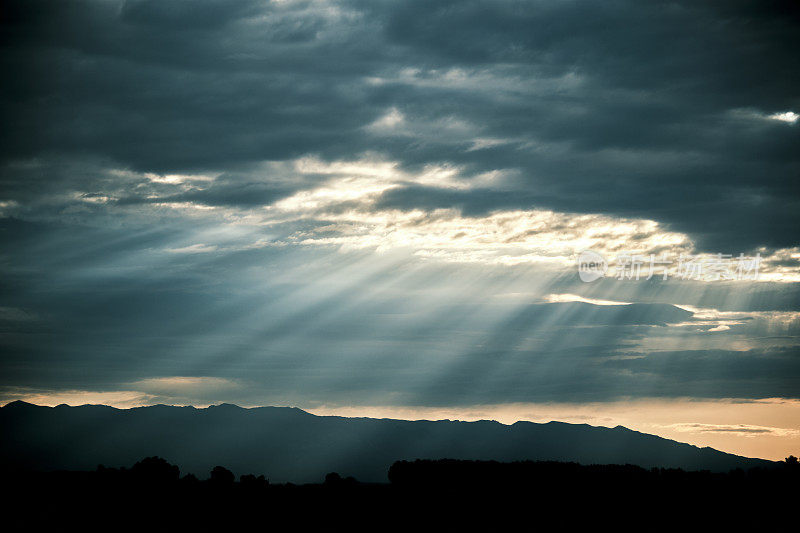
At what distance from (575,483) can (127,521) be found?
1332 inches

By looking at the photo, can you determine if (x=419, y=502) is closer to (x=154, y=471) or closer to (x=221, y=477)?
(x=221, y=477)

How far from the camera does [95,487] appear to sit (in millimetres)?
48844

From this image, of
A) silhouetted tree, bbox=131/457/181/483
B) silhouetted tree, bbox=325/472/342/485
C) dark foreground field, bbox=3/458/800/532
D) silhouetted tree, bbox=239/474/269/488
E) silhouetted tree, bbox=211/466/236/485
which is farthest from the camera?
silhouetted tree, bbox=131/457/181/483

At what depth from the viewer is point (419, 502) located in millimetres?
50219

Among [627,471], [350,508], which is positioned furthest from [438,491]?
[627,471]

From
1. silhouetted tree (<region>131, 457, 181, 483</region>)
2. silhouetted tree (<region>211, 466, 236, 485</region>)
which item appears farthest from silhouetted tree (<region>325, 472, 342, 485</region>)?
silhouetted tree (<region>131, 457, 181, 483</region>)

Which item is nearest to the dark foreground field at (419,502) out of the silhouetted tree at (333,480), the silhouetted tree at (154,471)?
the silhouetted tree at (154,471)

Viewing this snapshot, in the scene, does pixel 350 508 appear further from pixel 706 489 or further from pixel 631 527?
pixel 706 489

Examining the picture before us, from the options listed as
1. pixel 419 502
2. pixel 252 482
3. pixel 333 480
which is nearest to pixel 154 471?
pixel 252 482

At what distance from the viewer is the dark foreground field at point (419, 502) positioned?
4372 centimetres

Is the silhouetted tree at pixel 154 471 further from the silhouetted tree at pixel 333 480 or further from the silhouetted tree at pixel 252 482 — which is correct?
the silhouetted tree at pixel 333 480

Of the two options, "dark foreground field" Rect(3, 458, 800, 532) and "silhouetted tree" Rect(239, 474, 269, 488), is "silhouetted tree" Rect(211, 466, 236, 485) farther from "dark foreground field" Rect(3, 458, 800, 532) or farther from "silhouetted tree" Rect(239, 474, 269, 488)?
"silhouetted tree" Rect(239, 474, 269, 488)

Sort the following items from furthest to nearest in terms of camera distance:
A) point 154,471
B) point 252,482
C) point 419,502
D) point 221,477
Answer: point 154,471
point 221,477
point 252,482
point 419,502

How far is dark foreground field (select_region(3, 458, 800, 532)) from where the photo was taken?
143ft
